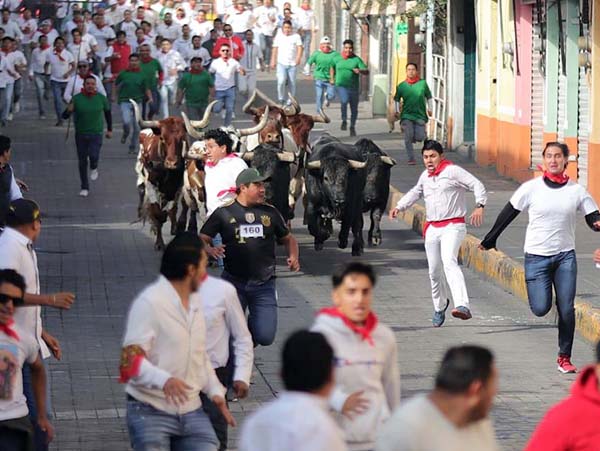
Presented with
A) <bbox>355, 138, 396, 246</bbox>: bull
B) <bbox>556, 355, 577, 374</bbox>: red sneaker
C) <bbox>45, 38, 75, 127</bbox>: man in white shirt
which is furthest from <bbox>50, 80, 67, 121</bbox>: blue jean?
<bbox>556, 355, 577, 374</bbox>: red sneaker

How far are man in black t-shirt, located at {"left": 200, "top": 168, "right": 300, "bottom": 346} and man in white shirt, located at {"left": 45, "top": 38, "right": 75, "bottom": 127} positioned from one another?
83.6 ft

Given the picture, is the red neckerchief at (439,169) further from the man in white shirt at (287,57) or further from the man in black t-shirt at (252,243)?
the man in white shirt at (287,57)

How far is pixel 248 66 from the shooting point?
135ft

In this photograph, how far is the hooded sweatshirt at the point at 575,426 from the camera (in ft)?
21.7

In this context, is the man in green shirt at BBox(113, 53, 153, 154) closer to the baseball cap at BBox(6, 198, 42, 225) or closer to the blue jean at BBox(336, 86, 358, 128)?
the blue jean at BBox(336, 86, 358, 128)

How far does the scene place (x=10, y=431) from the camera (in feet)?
27.1

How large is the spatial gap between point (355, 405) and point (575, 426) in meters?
1.12

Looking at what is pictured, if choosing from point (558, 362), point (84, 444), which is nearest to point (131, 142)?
point (558, 362)

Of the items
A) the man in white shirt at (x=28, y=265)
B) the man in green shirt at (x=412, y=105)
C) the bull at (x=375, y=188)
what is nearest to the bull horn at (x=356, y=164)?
the bull at (x=375, y=188)

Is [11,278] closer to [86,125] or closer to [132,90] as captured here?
[86,125]

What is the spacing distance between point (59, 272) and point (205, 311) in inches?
402

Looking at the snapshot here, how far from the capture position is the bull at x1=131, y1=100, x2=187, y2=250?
68.5ft

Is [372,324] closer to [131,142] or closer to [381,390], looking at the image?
[381,390]

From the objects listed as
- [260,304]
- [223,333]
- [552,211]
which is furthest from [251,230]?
[552,211]
